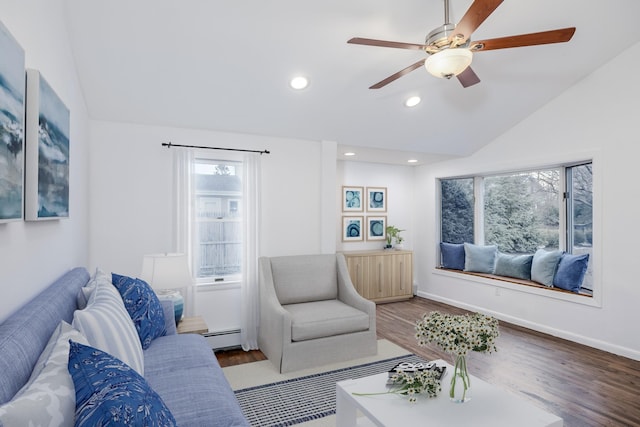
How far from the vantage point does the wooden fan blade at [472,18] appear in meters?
1.71

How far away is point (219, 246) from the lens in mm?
3609

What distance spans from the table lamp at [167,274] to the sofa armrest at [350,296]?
5.21ft

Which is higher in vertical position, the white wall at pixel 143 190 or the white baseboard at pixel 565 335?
the white wall at pixel 143 190

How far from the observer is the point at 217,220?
11.8ft

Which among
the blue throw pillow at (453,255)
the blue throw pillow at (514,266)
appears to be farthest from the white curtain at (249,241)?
the blue throw pillow at (514,266)

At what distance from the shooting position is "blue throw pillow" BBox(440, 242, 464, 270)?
5297 mm

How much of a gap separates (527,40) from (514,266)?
10.9ft

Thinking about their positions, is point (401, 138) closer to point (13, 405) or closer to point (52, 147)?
point (52, 147)

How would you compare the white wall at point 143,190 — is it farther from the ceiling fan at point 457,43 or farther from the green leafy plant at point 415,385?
the green leafy plant at point 415,385

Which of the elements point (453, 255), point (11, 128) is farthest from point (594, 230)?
point (11, 128)

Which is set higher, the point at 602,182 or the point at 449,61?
the point at 449,61

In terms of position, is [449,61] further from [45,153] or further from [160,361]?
[160,361]

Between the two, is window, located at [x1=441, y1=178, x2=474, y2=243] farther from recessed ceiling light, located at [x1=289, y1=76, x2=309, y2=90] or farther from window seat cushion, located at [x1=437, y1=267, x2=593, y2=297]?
recessed ceiling light, located at [x1=289, y1=76, x2=309, y2=90]

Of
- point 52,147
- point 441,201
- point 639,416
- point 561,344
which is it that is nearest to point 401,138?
point 441,201
